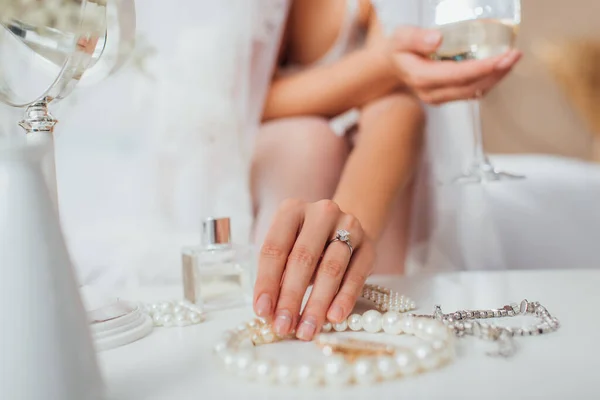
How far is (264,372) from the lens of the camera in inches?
12.0

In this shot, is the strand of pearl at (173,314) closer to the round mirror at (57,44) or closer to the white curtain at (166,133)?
the round mirror at (57,44)

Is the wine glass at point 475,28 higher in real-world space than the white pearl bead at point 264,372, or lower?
higher

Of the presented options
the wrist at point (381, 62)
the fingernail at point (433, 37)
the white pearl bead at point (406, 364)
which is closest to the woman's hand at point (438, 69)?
the fingernail at point (433, 37)

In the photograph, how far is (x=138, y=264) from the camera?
0.80 meters

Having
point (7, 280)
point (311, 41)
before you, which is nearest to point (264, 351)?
point (7, 280)

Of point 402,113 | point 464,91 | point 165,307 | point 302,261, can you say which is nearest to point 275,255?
point 302,261

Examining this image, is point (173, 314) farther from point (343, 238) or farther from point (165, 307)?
point (343, 238)

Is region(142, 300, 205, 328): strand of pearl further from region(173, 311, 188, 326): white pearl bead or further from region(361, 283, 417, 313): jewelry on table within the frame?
region(361, 283, 417, 313): jewelry on table

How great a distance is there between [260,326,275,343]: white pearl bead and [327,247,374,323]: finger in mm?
42

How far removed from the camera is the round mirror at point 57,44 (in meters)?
0.39

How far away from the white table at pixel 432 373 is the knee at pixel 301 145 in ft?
1.39

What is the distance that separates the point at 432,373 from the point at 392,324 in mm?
80

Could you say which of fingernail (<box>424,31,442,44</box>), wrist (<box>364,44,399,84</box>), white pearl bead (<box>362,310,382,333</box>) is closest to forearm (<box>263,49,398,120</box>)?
wrist (<box>364,44,399,84</box>)

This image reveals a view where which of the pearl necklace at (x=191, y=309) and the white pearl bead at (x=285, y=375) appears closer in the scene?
the white pearl bead at (x=285, y=375)
